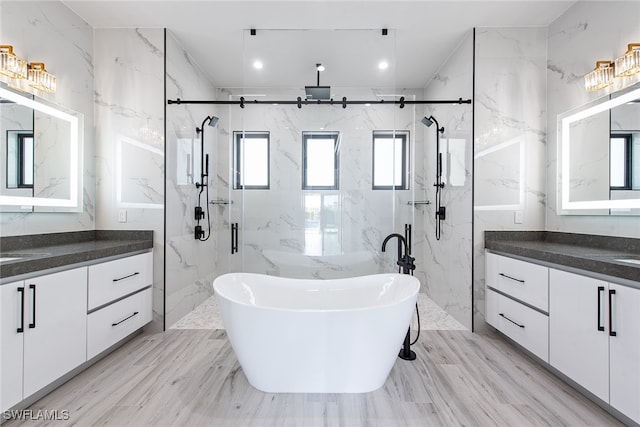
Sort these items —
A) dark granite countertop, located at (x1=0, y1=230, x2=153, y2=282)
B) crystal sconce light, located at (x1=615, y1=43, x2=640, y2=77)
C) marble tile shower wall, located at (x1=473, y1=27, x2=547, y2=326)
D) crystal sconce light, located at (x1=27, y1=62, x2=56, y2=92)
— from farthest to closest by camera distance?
marble tile shower wall, located at (x1=473, y1=27, x2=547, y2=326)
crystal sconce light, located at (x1=27, y1=62, x2=56, y2=92)
crystal sconce light, located at (x1=615, y1=43, x2=640, y2=77)
dark granite countertop, located at (x1=0, y1=230, x2=153, y2=282)

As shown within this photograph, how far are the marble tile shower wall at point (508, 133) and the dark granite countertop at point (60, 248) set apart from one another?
2961 mm

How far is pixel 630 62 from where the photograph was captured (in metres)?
1.88

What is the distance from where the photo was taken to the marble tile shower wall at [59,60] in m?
1.96

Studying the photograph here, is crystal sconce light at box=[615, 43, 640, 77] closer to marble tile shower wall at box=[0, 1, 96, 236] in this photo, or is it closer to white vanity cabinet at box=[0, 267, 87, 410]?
white vanity cabinet at box=[0, 267, 87, 410]

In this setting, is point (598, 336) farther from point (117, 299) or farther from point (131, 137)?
point (131, 137)

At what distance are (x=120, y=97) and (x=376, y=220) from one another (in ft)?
8.48

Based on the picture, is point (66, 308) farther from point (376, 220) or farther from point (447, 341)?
point (447, 341)

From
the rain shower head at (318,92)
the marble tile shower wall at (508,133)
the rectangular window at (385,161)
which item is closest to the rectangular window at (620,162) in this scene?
the marble tile shower wall at (508,133)

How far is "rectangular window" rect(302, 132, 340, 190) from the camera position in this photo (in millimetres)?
2701

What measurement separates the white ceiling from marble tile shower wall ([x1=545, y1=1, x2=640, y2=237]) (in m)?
0.21

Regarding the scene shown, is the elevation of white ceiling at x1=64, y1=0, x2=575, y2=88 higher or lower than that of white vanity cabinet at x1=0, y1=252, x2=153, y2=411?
higher

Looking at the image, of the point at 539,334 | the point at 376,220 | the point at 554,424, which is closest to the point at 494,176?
the point at 376,220

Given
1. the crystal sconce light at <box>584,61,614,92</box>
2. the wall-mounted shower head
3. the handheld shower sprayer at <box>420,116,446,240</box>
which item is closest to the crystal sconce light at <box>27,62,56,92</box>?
the wall-mounted shower head

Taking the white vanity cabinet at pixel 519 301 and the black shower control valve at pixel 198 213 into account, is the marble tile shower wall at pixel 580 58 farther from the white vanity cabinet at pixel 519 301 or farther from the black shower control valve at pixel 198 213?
the black shower control valve at pixel 198 213
